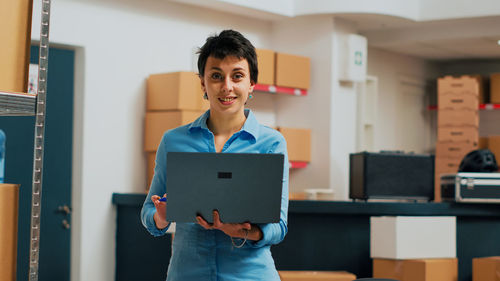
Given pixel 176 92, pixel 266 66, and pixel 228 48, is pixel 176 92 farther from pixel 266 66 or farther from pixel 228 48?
pixel 228 48

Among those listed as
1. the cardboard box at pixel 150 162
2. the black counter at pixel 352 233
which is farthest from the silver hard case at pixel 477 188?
the cardboard box at pixel 150 162

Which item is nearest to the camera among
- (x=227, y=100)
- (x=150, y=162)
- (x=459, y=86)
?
(x=227, y=100)

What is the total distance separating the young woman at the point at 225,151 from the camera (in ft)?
5.13

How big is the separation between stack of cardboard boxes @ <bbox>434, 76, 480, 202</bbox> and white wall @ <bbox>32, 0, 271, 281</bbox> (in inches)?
113

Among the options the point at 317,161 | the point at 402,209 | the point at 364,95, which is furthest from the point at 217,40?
the point at 364,95

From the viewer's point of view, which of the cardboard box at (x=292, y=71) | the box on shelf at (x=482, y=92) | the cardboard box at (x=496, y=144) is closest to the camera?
the cardboard box at (x=292, y=71)

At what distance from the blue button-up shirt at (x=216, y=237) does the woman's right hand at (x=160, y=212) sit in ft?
0.09

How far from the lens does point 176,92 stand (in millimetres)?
5016

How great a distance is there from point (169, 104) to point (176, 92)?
15cm

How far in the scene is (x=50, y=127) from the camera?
4883mm

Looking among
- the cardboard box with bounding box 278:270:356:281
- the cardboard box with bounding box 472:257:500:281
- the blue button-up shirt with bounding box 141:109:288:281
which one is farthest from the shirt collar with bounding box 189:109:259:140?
the cardboard box with bounding box 472:257:500:281

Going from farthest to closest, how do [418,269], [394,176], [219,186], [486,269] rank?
[394,176], [486,269], [418,269], [219,186]

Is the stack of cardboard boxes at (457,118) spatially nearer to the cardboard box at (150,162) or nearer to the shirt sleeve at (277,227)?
the cardboard box at (150,162)

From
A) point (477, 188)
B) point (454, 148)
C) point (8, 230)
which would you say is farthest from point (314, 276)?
point (454, 148)
